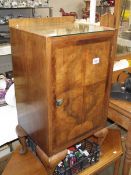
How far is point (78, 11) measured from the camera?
3.74 metres

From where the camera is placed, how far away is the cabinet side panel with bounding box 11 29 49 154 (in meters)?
0.72

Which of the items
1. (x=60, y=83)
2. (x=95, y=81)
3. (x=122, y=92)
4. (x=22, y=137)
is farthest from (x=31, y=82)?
(x=122, y=92)

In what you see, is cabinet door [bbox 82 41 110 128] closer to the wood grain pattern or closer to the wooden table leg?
the wood grain pattern

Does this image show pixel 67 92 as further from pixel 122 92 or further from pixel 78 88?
pixel 122 92

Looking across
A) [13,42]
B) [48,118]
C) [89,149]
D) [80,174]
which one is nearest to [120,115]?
[89,149]

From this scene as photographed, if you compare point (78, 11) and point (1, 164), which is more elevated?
point (78, 11)

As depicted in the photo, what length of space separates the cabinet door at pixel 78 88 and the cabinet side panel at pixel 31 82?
0.05 meters

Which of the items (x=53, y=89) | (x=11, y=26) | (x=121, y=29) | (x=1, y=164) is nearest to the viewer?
(x=53, y=89)

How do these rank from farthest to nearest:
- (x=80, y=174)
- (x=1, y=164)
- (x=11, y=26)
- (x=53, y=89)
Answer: (x=1, y=164) < (x=80, y=174) < (x=11, y=26) < (x=53, y=89)

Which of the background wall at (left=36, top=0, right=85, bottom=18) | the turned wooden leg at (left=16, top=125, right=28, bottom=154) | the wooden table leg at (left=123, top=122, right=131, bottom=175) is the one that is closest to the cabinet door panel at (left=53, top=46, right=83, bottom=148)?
the turned wooden leg at (left=16, top=125, right=28, bottom=154)

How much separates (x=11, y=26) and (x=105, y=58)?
0.41 meters

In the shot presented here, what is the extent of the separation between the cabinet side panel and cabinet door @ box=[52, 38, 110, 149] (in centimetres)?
5

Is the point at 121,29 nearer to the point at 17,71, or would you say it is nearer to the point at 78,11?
the point at 17,71

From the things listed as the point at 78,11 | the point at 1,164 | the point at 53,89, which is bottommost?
the point at 1,164
